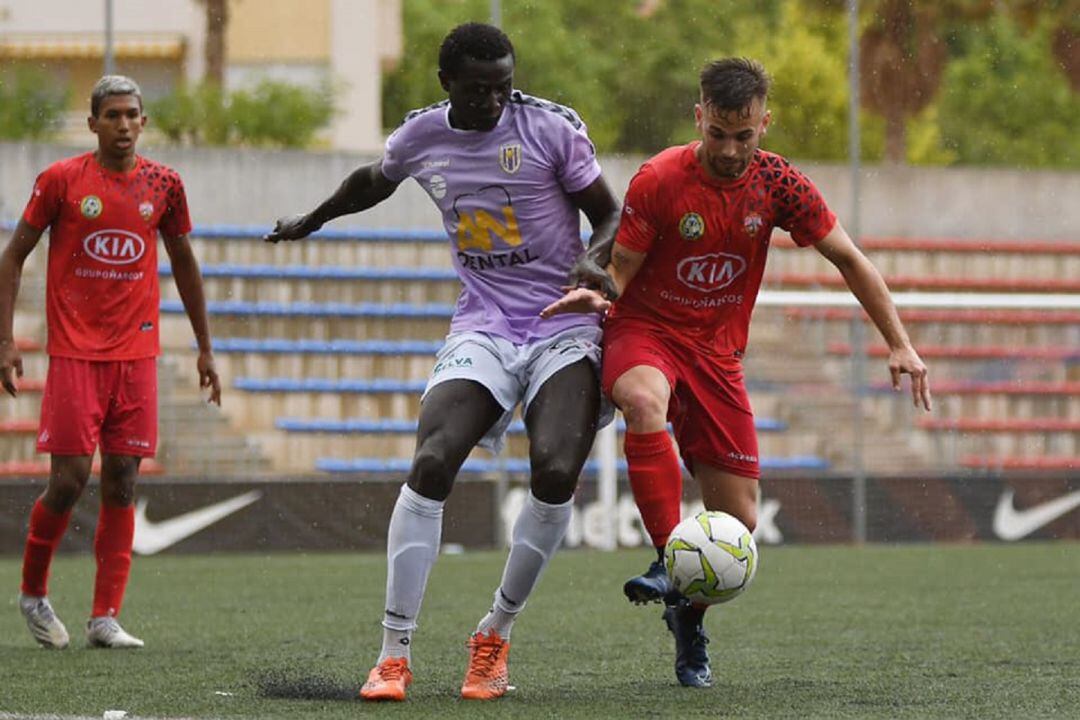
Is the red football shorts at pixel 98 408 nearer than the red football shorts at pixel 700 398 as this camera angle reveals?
No

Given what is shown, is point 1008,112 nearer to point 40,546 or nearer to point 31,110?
point 31,110

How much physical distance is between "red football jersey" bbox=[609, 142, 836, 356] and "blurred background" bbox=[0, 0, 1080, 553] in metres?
8.67

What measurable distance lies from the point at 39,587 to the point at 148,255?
4.32 feet

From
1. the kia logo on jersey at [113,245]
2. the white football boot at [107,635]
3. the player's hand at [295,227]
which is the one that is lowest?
the white football boot at [107,635]

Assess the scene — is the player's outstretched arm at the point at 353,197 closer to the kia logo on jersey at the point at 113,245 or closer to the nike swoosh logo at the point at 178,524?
the kia logo on jersey at the point at 113,245

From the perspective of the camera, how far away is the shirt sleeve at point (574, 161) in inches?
236

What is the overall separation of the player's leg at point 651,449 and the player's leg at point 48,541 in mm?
2508

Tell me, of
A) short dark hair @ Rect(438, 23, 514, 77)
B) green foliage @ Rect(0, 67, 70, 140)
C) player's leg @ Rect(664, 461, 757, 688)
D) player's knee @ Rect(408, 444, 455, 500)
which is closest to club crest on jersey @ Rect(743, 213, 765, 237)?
player's leg @ Rect(664, 461, 757, 688)

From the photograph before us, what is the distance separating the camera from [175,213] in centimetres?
767

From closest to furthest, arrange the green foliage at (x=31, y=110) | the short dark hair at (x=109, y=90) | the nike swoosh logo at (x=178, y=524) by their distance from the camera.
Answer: the short dark hair at (x=109, y=90)
the nike swoosh logo at (x=178, y=524)
the green foliage at (x=31, y=110)

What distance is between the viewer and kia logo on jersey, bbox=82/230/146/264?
24.6 ft

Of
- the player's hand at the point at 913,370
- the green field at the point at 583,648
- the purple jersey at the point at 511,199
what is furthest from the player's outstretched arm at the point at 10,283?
→ the player's hand at the point at 913,370

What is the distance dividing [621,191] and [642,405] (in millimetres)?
11899

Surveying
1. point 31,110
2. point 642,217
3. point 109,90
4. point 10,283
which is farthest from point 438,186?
point 31,110
